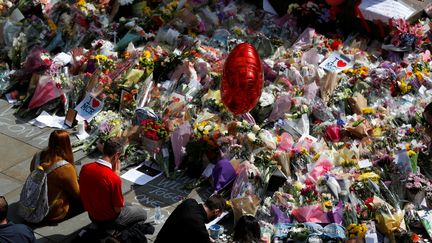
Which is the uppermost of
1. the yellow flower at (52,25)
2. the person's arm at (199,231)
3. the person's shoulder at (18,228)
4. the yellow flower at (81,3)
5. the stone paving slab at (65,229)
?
the person's shoulder at (18,228)

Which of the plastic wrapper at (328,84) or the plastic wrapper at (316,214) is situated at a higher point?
the plastic wrapper at (328,84)

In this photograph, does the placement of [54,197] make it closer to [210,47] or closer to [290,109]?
[290,109]

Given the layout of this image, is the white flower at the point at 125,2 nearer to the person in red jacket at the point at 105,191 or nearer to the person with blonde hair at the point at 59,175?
the person with blonde hair at the point at 59,175

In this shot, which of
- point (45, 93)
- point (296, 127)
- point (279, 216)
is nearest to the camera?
point (279, 216)

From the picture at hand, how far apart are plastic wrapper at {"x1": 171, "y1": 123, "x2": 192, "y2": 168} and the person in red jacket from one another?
1.69 meters

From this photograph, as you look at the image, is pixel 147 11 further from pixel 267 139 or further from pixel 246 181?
pixel 246 181

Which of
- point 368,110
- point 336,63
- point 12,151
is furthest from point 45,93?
point 368,110

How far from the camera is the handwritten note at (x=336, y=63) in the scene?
39.1 ft

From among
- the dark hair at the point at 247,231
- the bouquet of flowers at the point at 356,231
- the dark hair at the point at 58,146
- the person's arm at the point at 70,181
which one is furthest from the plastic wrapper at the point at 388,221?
the dark hair at the point at 58,146

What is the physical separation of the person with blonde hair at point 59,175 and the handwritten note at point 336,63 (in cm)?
446

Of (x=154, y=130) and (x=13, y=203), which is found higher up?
(x=154, y=130)

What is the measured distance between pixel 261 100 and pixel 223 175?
5.28 ft

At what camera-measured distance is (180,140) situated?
10266 mm

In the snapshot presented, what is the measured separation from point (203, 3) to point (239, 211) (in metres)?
5.58
